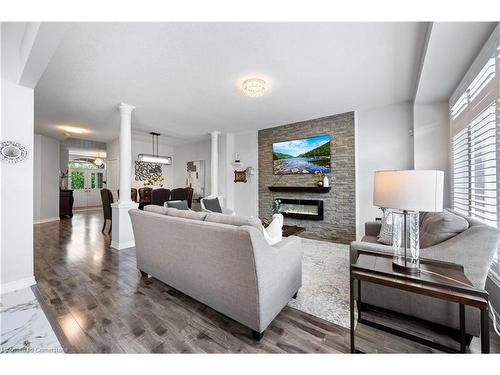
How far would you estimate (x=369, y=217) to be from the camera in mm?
3852

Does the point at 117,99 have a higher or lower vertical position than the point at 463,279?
higher

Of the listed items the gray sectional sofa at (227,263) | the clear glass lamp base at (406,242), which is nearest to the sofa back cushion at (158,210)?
the gray sectional sofa at (227,263)

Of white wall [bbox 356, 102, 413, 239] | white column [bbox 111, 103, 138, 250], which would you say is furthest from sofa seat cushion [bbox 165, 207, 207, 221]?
white wall [bbox 356, 102, 413, 239]

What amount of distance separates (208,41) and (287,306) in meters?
2.66

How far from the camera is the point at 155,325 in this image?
1.61 m

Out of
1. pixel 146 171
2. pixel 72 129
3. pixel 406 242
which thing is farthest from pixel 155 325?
pixel 146 171

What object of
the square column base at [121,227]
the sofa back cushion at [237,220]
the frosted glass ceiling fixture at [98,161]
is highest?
the frosted glass ceiling fixture at [98,161]

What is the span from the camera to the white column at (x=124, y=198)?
11.7ft

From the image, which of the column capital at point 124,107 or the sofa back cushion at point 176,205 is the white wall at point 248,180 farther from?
the column capital at point 124,107

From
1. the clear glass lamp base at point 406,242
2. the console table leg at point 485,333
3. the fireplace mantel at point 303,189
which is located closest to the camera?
the console table leg at point 485,333

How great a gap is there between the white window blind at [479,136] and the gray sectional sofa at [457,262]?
539 mm

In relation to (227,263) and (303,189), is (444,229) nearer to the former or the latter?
(227,263)

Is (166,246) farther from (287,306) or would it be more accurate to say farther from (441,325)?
(441,325)
